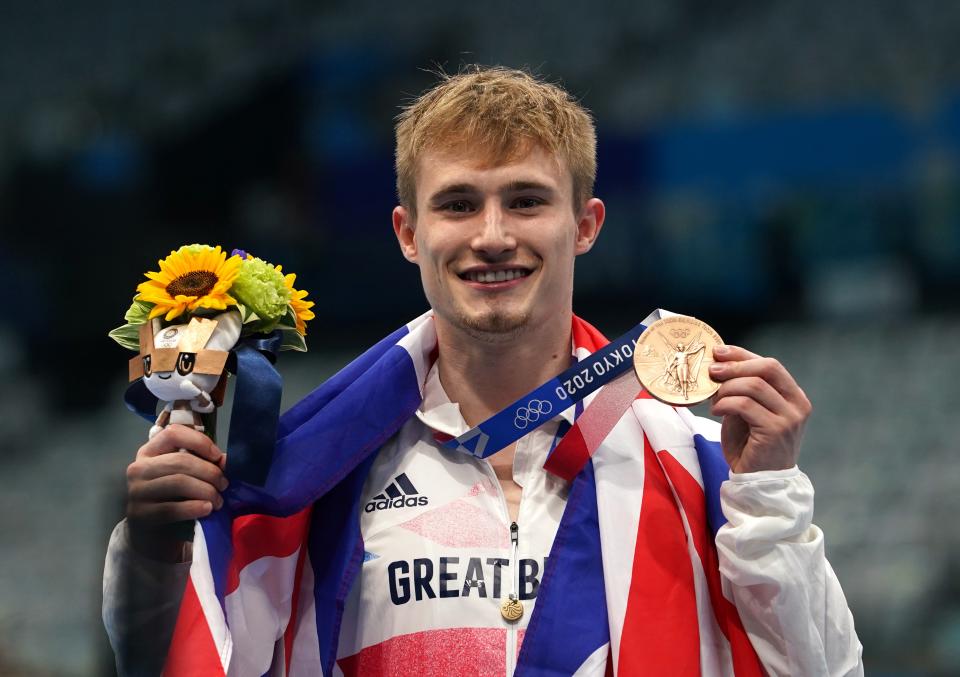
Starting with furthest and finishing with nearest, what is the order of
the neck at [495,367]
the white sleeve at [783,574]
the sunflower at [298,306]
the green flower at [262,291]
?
the neck at [495,367], the sunflower at [298,306], the green flower at [262,291], the white sleeve at [783,574]

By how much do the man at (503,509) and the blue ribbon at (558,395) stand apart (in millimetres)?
15

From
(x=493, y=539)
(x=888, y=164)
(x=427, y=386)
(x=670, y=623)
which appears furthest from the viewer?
(x=888, y=164)

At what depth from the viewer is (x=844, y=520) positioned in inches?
255

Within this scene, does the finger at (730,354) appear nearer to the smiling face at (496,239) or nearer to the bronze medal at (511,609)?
the smiling face at (496,239)

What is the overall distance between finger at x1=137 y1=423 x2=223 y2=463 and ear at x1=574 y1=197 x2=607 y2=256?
2.67 ft

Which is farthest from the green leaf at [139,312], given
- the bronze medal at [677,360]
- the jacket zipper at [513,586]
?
the bronze medal at [677,360]

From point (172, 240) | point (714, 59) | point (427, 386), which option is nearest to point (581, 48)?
point (714, 59)

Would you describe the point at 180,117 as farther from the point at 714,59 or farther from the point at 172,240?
the point at 714,59

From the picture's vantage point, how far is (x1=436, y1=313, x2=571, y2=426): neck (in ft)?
7.74

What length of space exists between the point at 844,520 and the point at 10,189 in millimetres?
7133

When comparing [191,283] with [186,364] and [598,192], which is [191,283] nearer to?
[186,364]

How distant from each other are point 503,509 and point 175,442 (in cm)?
60

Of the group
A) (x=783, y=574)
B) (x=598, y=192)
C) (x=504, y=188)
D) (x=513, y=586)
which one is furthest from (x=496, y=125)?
(x=598, y=192)

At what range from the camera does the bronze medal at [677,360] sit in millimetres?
2035
